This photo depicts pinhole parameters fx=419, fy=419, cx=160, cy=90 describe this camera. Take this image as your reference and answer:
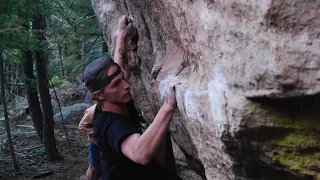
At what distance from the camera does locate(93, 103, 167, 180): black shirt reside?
10.8 ft

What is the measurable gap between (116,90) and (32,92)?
10.4 m

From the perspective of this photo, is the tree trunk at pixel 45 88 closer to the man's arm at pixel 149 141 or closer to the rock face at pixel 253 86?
the man's arm at pixel 149 141

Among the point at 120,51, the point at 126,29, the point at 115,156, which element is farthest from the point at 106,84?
the point at 126,29

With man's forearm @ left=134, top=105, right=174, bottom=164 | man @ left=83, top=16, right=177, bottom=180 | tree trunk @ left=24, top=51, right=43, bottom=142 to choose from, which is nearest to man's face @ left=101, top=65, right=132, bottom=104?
man @ left=83, top=16, right=177, bottom=180

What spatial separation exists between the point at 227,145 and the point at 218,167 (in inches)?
15.5

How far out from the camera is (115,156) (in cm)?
342

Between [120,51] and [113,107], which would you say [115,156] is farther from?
[120,51]

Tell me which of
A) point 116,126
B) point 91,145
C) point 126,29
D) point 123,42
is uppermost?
point 126,29

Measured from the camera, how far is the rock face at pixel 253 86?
6.97 feet

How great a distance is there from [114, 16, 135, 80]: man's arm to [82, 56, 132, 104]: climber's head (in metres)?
1.45

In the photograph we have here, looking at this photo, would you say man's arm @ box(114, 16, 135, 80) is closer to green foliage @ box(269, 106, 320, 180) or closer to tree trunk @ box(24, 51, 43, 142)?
green foliage @ box(269, 106, 320, 180)

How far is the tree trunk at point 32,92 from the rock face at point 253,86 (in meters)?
9.97

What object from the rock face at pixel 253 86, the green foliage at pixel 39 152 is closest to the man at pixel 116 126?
the rock face at pixel 253 86

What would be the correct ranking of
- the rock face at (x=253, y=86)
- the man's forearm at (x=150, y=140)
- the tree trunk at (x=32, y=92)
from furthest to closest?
1. the tree trunk at (x=32, y=92)
2. the man's forearm at (x=150, y=140)
3. the rock face at (x=253, y=86)
